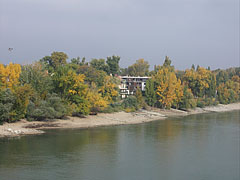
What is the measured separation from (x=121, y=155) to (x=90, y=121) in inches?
732

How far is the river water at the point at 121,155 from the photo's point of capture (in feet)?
81.1

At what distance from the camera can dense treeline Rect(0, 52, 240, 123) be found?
4145 cm

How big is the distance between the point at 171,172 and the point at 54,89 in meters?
26.5

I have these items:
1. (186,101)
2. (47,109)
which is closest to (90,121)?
(47,109)

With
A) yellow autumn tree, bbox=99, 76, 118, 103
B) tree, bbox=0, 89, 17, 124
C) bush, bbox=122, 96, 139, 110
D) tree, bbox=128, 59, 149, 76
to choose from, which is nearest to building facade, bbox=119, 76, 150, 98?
bush, bbox=122, 96, 139, 110

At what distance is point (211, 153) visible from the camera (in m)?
31.5

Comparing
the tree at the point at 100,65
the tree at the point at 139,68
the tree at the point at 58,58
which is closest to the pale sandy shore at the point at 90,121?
the tree at the point at 100,65

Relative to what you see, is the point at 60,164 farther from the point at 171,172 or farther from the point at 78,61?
the point at 78,61

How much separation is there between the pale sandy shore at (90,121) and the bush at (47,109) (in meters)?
1.03

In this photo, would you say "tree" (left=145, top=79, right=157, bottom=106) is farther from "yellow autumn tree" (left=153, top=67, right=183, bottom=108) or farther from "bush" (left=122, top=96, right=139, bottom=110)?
"bush" (left=122, top=96, right=139, bottom=110)

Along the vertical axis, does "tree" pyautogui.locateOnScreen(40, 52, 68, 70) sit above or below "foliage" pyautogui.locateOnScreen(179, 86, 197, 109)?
above

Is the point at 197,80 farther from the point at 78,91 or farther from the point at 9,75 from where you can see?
the point at 9,75

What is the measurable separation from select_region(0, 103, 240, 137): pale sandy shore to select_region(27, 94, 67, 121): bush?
3.36 feet

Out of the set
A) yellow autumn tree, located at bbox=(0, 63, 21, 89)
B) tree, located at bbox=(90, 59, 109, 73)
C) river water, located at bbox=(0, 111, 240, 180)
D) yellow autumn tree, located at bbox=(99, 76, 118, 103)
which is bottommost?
river water, located at bbox=(0, 111, 240, 180)
